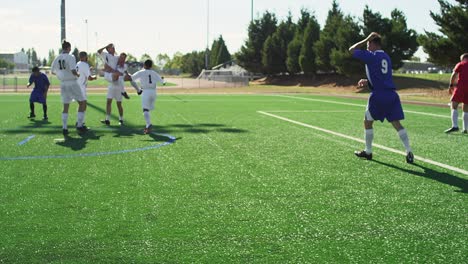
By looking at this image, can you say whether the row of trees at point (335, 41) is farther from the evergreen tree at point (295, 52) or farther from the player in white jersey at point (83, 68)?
the player in white jersey at point (83, 68)

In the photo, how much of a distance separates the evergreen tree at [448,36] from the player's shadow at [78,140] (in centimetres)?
2725

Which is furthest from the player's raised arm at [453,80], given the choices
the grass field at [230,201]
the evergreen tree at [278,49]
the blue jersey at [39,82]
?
the evergreen tree at [278,49]

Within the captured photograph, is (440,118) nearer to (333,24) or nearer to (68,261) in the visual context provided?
(68,261)

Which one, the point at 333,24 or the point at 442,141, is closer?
the point at 442,141

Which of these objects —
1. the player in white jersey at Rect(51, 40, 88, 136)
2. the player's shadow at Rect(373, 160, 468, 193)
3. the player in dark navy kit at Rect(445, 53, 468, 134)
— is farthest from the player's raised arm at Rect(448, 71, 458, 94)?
the player in white jersey at Rect(51, 40, 88, 136)

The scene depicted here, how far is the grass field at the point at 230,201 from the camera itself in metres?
3.75

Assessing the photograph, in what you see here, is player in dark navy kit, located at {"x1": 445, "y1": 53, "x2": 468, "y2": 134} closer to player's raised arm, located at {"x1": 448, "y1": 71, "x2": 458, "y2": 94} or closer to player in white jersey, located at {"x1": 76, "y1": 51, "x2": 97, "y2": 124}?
player's raised arm, located at {"x1": 448, "y1": 71, "x2": 458, "y2": 94}

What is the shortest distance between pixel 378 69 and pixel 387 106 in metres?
0.63

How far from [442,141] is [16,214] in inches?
348

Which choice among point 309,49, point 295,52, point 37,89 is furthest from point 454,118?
point 295,52

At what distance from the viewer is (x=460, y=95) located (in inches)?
475

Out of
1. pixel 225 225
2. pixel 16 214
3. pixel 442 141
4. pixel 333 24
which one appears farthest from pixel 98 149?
pixel 333 24

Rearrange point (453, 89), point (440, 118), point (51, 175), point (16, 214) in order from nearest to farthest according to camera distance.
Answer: point (16, 214)
point (51, 175)
point (453, 89)
point (440, 118)

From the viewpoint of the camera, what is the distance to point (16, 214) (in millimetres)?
4652
